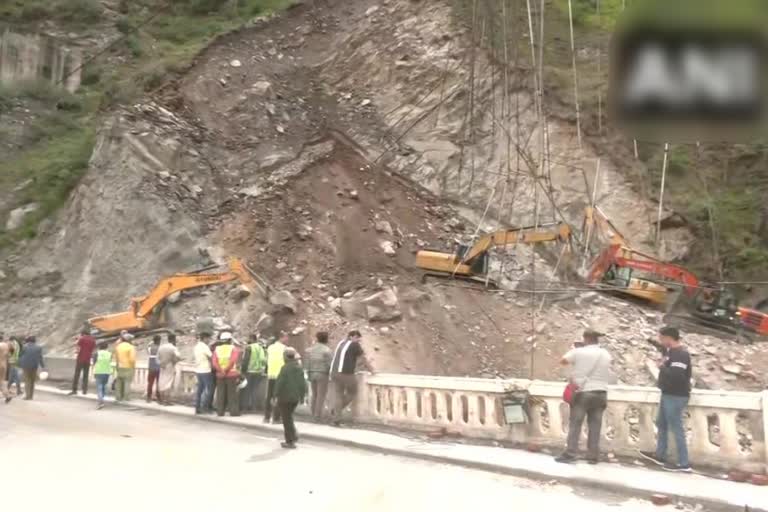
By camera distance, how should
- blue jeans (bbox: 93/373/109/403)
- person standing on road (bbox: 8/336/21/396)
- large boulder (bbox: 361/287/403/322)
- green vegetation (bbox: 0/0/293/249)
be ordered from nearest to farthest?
blue jeans (bbox: 93/373/109/403) < person standing on road (bbox: 8/336/21/396) < large boulder (bbox: 361/287/403/322) < green vegetation (bbox: 0/0/293/249)

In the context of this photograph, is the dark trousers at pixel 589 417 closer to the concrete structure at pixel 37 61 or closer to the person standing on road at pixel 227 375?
the person standing on road at pixel 227 375

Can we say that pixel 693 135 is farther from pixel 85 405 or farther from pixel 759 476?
pixel 85 405

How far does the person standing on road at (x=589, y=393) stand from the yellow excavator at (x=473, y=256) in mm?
10850

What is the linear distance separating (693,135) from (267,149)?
22968 millimetres

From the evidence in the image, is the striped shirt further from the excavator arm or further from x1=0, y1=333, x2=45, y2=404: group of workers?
the excavator arm

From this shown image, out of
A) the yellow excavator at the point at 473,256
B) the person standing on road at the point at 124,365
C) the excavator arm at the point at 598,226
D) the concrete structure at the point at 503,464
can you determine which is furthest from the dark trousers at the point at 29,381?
the excavator arm at the point at 598,226

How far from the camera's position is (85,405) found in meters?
16.0

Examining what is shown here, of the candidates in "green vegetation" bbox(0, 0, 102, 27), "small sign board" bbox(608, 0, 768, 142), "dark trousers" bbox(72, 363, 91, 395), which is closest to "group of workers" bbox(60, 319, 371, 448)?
"dark trousers" bbox(72, 363, 91, 395)

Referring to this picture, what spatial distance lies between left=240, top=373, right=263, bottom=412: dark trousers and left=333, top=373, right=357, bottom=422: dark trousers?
2.30 m

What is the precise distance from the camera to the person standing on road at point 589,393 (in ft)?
29.0

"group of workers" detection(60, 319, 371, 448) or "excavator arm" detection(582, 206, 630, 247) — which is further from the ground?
"excavator arm" detection(582, 206, 630, 247)

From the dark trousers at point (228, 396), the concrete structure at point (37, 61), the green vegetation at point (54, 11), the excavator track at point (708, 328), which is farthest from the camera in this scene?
the green vegetation at point (54, 11)

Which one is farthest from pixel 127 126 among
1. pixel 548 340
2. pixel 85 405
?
pixel 548 340

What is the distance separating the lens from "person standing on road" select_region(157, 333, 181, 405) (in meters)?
16.4
